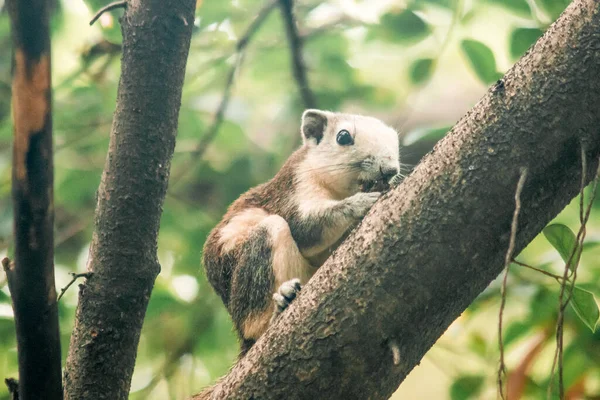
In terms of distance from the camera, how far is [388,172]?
340 cm

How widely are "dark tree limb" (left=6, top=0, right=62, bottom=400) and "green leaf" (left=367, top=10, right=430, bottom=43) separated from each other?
1977mm

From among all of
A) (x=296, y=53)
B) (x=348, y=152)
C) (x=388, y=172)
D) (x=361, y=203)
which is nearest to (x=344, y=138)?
(x=348, y=152)

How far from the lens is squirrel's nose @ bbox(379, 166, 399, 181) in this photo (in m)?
3.39

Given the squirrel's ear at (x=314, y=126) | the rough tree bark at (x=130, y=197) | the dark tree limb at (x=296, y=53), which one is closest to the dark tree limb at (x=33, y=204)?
the rough tree bark at (x=130, y=197)

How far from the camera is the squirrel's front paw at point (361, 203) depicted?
3.01m

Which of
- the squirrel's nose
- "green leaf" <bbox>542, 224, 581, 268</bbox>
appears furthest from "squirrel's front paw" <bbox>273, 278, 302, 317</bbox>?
"green leaf" <bbox>542, 224, 581, 268</bbox>

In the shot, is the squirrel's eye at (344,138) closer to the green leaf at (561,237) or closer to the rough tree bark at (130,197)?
the rough tree bark at (130,197)

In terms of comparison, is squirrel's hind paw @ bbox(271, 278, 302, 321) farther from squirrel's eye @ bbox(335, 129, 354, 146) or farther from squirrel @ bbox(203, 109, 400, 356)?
squirrel's eye @ bbox(335, 129, 354, 146)


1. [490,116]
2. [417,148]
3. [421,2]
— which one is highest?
[421,2]

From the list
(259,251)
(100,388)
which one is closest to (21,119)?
(100,388)

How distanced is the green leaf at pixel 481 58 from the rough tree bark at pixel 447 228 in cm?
125

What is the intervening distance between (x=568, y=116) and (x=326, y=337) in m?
0.92

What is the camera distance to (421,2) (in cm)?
341

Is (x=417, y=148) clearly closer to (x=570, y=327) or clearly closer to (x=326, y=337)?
(x=570, y=327)
